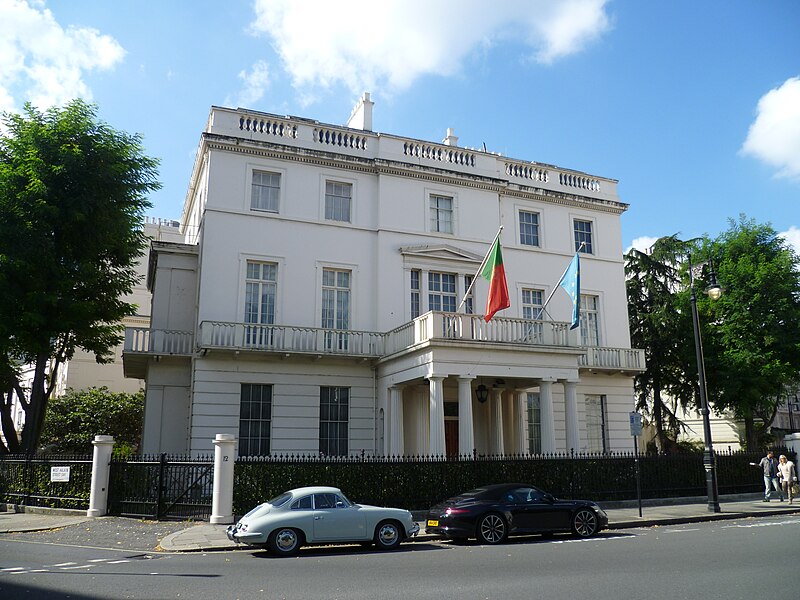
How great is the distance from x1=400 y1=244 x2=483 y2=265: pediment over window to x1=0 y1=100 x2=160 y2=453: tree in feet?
32.7

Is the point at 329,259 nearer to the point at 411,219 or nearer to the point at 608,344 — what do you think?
the point at 411,219

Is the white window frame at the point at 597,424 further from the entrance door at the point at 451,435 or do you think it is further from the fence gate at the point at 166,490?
the fence gate at the point at 166,490

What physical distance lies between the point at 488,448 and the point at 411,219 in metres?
9.35

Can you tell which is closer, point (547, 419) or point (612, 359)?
point (547, 419)

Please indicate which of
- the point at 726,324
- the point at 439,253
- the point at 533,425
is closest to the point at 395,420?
the point at 439,253

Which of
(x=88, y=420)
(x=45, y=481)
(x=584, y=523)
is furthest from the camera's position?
(x=88, y=420)

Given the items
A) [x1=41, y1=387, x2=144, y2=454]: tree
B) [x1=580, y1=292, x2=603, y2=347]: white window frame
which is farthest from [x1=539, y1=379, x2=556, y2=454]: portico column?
[x1=41, y1=387, x2=144, y2=454]: tree

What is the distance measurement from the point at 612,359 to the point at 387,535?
1774cm

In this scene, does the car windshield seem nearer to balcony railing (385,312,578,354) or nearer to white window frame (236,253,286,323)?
balcony railing (385,312,578,354)

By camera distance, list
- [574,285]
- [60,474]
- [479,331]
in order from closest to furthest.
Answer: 1. [60,474]
2. [479,331]
3. [574,285]

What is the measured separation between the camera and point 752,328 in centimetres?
3256

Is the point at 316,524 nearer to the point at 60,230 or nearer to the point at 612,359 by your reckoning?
the point at 60,230

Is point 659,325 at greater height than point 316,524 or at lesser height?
greater

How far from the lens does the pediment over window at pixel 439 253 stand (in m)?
26.2
